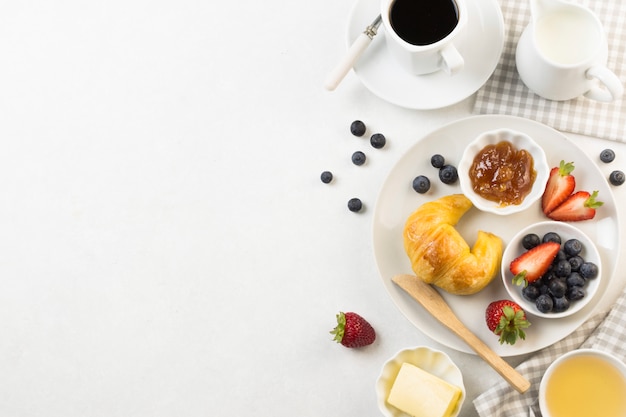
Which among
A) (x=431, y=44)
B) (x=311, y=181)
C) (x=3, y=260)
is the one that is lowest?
(x=3, y=260)

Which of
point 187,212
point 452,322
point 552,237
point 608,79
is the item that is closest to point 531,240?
point 552,237

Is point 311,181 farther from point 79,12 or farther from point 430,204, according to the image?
point 79,12

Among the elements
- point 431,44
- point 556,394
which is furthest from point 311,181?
point 556,394

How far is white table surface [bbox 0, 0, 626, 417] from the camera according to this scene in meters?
1.77

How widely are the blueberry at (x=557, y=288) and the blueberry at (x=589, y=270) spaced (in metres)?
0.05

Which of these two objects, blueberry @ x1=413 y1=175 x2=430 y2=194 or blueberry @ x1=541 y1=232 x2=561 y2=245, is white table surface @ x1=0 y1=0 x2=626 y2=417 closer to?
blueberry @ x1=413 y1=175 x2=430 y2=194

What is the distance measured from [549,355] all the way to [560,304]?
17cm

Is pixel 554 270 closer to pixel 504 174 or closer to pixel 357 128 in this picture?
pixel 504 174

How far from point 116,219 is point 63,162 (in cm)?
Answer: 22

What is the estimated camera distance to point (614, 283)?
1.65 meters

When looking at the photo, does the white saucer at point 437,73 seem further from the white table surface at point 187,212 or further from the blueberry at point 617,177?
the blueberry at point 617,177

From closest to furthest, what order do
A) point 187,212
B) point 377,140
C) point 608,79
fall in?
point 608,79 → point 377,140 → point 187,212

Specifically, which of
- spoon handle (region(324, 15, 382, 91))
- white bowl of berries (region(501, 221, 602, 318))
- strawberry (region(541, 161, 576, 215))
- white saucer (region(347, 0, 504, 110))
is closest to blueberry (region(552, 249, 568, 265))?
white bowl of berries (region(501, 221, 602, 318))

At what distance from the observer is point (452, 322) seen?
1.60m
